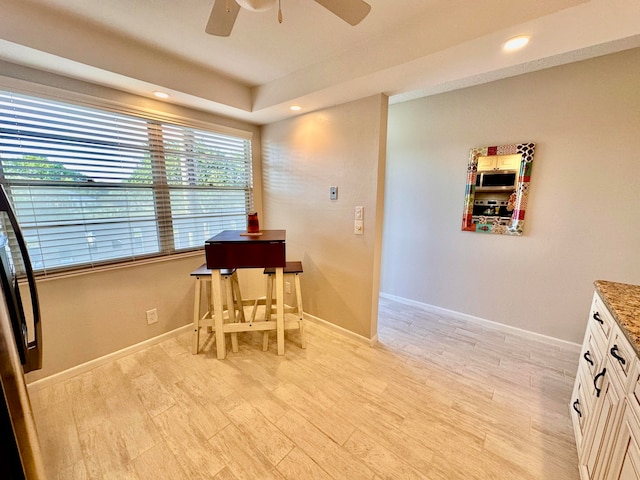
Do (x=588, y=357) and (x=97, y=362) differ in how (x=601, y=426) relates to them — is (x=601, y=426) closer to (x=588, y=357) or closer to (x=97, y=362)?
(x=588, y=357)

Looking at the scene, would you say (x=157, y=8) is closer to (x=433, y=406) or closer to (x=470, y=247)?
(x=433, y=406)

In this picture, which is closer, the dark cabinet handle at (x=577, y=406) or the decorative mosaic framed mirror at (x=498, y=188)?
the dark cabinet handle at (x=577, y=406)

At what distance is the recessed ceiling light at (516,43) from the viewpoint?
1.35m

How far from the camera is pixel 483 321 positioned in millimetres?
2723

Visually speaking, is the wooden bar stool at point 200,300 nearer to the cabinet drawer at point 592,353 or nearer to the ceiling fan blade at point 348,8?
the ceiling fan blade at point 348,8

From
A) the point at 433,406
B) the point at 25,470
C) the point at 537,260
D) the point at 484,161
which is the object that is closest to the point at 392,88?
the point at 484,161

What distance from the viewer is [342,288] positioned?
2.54 metres

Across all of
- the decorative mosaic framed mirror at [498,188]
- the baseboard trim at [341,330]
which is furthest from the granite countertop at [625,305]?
the baseboard trim at [341,330]

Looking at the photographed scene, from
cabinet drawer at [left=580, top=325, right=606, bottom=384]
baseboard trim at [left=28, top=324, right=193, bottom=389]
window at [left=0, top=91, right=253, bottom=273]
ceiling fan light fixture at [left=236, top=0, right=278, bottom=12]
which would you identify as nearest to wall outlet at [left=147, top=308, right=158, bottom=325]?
baseboard trim at [left=28, top=324, right=193, bottom=389]

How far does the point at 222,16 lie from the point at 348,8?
0.59 m

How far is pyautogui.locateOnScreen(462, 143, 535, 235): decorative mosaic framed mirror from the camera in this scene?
235 centimetres

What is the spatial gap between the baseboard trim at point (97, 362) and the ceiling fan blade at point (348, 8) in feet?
9.19

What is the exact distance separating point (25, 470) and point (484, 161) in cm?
333

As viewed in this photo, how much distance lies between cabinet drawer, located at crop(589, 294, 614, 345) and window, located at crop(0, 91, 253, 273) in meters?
3.03
